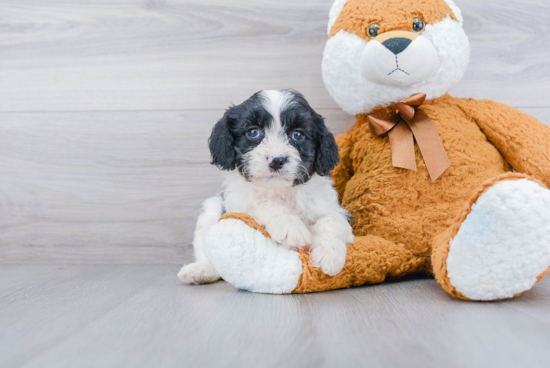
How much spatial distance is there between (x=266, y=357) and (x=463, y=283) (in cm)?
58

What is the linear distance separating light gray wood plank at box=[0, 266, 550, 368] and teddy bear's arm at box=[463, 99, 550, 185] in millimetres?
397

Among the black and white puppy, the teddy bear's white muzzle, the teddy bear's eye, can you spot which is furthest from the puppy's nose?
the teddy bear's eye

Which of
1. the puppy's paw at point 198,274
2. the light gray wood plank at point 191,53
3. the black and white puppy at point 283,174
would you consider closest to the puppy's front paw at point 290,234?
the black and white puppy at point 283,174

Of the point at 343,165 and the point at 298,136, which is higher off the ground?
the point at 298,136

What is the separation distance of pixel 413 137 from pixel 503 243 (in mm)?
580

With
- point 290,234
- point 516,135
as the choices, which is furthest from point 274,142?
point 516,135

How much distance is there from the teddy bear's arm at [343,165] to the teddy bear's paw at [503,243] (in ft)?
2.25

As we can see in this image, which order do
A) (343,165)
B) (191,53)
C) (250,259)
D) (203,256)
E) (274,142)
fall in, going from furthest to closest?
(191,53)
(343,165)
(203,256)
(274,142)
(250,259)

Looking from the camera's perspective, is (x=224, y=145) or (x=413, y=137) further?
(x=413, y=137)

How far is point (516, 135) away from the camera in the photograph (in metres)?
1.52

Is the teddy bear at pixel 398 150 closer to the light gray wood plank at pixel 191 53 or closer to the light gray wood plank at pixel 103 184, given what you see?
the light gray wood plank at pixel 191 53

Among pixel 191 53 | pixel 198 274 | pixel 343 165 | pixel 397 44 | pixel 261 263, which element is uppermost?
pixel 397 44

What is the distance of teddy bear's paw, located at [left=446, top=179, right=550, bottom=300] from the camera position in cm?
104

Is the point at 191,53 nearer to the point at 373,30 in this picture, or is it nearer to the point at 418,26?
the point at 373,30
